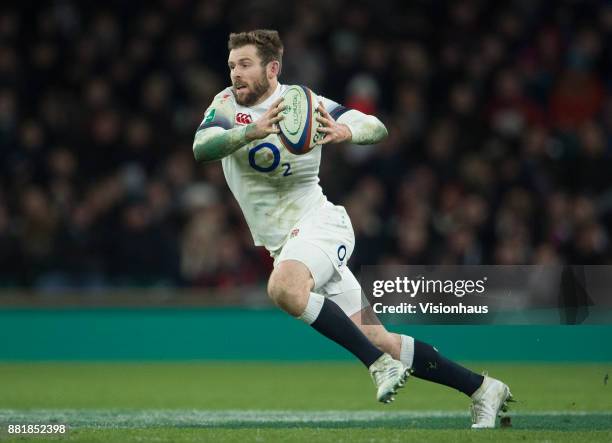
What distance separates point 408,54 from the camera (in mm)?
14453

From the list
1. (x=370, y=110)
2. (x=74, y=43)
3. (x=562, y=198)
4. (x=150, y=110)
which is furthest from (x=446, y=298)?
(x=74, y=43)

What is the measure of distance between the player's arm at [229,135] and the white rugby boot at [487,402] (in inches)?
74.8

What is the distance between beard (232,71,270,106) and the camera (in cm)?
687

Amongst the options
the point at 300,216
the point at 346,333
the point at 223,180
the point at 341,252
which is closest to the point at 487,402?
the point at 346,333

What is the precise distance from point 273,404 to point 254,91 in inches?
115

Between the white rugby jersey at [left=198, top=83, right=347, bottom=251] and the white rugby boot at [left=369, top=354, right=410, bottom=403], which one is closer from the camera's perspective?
the white rugby boot at [left=369, top=354, right=410, bottom=403]

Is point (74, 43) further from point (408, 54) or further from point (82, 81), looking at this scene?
point (408, 54)

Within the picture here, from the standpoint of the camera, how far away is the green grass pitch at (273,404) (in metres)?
6.41

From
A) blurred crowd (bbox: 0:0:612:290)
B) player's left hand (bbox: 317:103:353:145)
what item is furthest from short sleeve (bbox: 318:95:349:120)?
blurred crowd (bbox: 0:0:612:290)

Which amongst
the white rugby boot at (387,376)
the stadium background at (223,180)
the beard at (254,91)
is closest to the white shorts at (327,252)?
the white rugby boot at (387,376)

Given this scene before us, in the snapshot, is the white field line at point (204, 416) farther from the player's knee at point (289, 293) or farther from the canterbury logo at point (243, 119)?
the canterbury logo at point (243, 119)

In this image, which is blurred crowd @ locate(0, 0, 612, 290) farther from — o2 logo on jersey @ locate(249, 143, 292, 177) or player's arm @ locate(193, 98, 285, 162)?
player's arm @ locate(193, 98, 285, 162)

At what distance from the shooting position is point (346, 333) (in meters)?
6.45

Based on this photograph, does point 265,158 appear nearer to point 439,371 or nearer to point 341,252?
point 341,252
